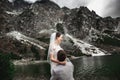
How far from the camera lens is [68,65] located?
11258mm

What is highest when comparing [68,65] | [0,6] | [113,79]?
[0,6]

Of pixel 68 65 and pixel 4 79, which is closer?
pixel 68 65

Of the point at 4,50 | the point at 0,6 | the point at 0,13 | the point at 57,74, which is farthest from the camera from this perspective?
the point at 0,6

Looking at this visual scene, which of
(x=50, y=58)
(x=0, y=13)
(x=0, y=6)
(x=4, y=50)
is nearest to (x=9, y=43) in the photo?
(x=4, y=50)

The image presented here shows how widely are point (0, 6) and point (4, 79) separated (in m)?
14.7

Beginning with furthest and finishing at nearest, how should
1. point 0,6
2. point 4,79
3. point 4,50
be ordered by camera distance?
point 4,79, point 0,6, point 4,50

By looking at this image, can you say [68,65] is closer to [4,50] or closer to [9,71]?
[4,50]

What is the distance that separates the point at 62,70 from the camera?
438 inches

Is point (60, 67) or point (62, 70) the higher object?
point (60, 67)

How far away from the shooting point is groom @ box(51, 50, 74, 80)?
1109 cm

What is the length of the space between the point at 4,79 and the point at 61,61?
1506 inches

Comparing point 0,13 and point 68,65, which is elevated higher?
point 0,13

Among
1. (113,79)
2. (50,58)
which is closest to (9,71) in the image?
(113,79)

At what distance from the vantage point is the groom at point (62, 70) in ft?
36.4
